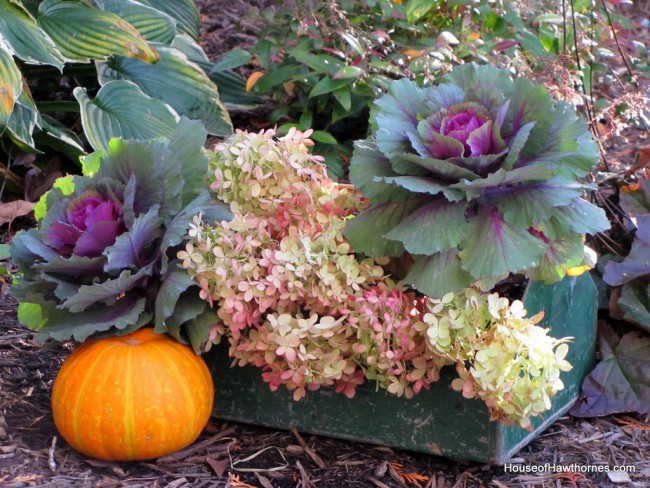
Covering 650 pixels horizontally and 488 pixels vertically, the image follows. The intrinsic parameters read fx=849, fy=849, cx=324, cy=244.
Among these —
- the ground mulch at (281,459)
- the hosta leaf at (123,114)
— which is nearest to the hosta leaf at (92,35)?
the hosta leaf at (123,114)

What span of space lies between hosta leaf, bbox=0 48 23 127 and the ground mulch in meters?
0.81

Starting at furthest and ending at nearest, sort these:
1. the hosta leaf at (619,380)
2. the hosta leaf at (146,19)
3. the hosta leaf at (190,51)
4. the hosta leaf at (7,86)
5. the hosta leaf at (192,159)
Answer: the hosta leaf at (190,51) → the hosta leaf at (146,19) → the hosta leaf at (7,86) → the hosta leaf at (619,380) → the hosta leaf at (192,159)

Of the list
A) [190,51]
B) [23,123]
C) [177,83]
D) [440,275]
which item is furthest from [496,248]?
[190,51]

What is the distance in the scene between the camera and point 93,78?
3.56 meters

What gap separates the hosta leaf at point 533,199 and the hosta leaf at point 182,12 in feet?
7.85

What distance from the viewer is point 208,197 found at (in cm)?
195

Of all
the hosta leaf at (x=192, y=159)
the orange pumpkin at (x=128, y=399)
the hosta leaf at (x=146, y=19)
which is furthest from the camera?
the hosta leaf at (x=146, y=19)

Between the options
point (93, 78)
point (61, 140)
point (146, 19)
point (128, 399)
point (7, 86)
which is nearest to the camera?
point (128, 399)

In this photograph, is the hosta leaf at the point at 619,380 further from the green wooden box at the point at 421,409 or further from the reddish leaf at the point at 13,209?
the reddish leaf at the point at 13,209

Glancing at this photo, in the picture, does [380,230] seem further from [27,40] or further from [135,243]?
[27,40]

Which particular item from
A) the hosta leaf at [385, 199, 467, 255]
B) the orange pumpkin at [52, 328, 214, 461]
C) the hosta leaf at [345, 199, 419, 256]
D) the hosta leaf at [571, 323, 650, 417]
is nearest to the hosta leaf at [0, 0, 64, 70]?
the orange pumpkin at [52, 328, 214, 461]

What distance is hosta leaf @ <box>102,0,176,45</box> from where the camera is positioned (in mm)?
3375

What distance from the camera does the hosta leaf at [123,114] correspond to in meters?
2.93

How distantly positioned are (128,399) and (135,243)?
34 centimetres
